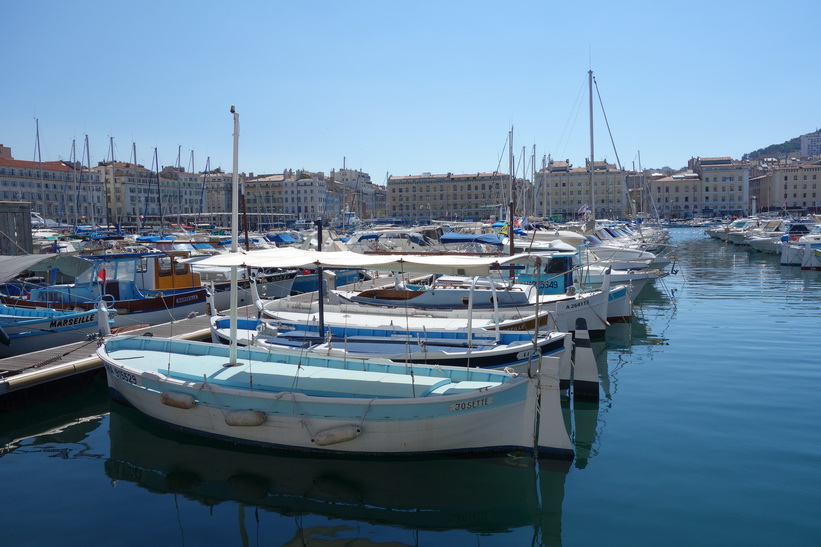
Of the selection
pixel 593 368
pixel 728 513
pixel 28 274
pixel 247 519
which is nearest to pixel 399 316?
pixel 593 368

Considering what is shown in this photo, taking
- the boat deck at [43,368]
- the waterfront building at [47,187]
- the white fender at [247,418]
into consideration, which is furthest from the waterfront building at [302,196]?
the white fender at [247,418]

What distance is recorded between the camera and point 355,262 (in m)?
12.5

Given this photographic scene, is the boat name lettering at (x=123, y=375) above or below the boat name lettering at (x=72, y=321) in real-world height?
below

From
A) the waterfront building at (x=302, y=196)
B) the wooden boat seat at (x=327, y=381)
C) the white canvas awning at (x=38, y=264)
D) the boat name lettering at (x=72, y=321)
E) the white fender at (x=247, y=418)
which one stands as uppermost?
the waterfront building at (x=302, y=196)

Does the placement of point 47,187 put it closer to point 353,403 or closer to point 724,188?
point 353,403

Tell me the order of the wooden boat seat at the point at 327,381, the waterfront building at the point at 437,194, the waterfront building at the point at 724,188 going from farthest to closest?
the waterfront building at the point at 437,194, the waterfront building at the point at 724,188, the wooden boat seat at the point at 327,381

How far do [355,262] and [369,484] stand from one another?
4493 mm

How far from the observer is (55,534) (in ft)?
27.8

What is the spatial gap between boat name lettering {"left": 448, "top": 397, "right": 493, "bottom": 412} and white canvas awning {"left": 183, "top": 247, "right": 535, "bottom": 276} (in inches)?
137

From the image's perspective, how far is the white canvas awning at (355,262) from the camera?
39.2 feet

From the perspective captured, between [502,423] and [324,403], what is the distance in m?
2.88

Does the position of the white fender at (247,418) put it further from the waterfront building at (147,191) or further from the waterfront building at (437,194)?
the waterfront building at (437,194)

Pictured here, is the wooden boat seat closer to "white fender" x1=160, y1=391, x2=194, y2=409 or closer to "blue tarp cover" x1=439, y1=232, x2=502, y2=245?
"white fender" x1=160, y1=391, x2=194, y2=409

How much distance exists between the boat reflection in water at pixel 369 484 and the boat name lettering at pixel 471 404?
1.16 meters
